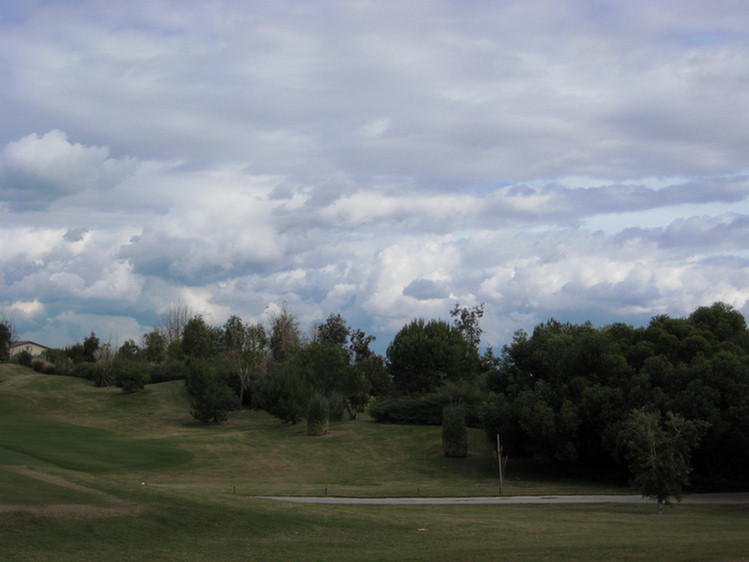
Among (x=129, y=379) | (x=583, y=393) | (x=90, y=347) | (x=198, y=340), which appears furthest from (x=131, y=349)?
(x=583, y=393)

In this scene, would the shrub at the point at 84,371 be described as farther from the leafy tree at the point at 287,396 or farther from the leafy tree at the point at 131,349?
the leafy tree at the point at 287,396

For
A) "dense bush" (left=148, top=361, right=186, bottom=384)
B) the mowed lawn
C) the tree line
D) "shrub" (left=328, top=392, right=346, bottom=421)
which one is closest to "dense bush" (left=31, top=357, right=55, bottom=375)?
"dense bush" (left=148, top=361, right=186, bottom=384)

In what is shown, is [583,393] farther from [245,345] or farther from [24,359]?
[24,359]

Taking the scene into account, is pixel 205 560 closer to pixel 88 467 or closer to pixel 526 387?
pixel 88 467

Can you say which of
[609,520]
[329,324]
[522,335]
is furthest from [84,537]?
[329,324]

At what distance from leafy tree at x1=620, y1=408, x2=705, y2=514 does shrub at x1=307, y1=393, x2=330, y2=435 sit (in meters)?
26.9

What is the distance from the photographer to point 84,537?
50.0 ft

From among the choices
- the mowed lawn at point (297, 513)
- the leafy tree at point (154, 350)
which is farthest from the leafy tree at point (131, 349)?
the mowed lawn at point (297, 513)

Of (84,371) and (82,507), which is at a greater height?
(84,371)

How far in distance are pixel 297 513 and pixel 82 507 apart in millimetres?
6109

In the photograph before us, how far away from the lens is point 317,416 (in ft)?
161

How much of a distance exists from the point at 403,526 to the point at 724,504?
15276 mm

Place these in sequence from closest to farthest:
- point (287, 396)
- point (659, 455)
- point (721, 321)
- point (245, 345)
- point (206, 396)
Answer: point (659, 455) < point (721, 321) < point (287, 396) < point (206, 396) < point (245, 345)

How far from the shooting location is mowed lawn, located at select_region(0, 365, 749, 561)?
14.8 metres
